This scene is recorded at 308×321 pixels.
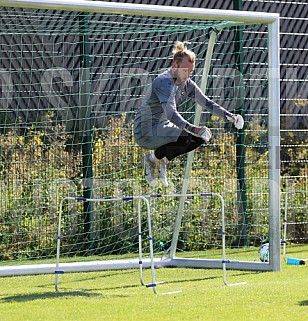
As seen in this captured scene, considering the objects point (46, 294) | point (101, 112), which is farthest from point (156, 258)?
point (46, 294)

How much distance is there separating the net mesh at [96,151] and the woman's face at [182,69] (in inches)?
68.7

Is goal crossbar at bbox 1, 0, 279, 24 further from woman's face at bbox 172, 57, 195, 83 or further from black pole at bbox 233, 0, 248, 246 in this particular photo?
black pole at bbox 233, 0, 248, 246

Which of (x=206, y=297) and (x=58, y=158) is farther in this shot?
(x=58, y=158)

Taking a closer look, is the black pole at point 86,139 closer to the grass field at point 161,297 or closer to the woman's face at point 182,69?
the grass field at point 161,297

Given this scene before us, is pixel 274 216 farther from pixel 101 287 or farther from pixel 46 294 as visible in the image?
pixel 46 294

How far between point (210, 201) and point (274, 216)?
306 cm

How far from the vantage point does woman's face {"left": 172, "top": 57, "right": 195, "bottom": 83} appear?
8750mm

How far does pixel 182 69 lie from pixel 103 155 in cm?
324

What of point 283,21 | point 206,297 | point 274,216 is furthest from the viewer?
point 283,21

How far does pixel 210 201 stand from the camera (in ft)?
42.2

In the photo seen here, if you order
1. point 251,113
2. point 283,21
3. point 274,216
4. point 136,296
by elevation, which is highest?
point 283,21

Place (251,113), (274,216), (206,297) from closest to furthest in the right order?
1. (206,297)
2. (274,216)
3. (251,113)

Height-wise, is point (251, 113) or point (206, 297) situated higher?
point (251, 113)

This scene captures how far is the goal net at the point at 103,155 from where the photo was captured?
36.8ft
